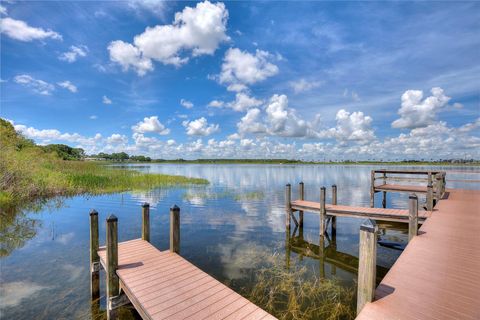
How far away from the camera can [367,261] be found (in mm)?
4070

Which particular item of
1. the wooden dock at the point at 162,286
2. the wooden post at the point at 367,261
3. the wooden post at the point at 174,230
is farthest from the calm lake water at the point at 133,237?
the wooden post at the point at 367,261

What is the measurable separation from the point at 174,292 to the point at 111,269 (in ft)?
6.45

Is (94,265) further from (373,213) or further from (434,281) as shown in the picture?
(373,213)

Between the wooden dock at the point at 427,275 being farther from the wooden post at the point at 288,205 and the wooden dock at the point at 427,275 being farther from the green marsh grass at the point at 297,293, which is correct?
the wooden post at the point at 288,205

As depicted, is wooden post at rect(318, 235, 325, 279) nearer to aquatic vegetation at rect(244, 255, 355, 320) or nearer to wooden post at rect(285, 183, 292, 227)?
aquatic vegetation at rect(244, 255, 355, 320)

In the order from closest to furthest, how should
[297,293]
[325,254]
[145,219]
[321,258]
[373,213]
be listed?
[297,293] < [145,219] < [321,258] < [325,254] < [373,213]

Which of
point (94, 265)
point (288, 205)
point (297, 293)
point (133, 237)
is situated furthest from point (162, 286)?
point (288, 205)

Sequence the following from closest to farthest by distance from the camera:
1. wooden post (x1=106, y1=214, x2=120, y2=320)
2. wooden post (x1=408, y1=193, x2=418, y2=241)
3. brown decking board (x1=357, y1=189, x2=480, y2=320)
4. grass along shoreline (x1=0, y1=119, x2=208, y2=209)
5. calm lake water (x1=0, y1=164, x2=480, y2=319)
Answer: brown decking board (x1=357, y1=189, x2=480, y2=320) → wooden post (x1=106, y1=214, x2=120, y2=320) → calm lake water (x1=0, y1=164, x2=480, y2=319) → wooden post (x1=408, y1=193, x2=418, y2=241) → grass along shoreline (x1=0, y1=119, x2=208, y2=209)

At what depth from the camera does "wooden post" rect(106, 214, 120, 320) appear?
559 cm

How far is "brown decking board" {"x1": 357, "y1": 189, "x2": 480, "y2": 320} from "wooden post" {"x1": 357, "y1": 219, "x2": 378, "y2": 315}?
0.63ft

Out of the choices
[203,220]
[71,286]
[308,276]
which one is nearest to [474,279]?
[308,276]

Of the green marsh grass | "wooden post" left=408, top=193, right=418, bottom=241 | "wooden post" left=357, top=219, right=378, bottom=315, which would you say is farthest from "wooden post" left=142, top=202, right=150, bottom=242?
"wooden post" left=408, top=193, right=418, bottom=241

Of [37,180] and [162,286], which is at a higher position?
[37,180]

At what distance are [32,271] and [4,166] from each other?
45.7ft
